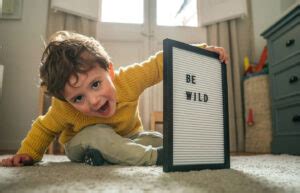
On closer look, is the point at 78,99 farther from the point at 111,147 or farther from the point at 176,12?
the point at 176,12

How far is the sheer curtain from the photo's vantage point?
2305 mm

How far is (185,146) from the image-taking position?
0.64 m

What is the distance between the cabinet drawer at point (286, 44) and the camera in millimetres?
1563

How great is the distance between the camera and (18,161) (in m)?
0.81

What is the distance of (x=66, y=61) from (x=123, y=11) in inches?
77.1

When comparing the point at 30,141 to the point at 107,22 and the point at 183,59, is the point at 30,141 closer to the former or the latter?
the point at 183,59

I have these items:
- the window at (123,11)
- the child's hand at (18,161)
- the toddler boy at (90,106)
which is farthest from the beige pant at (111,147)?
the window at (123,11)

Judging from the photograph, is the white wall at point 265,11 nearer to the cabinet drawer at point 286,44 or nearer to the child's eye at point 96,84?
the cabinet drawer at point 286,44

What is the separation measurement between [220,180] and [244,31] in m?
2.17

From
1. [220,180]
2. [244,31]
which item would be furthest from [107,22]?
[220,180]

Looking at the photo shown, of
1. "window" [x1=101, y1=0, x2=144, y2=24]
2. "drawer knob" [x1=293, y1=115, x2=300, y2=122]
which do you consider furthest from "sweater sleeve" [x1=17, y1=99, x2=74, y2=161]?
Result: "window" [x1=101, y1=0, x2=144, y2=24]

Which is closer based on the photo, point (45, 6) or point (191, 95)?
point (191, 95)

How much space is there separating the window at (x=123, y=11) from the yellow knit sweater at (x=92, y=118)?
1.69 metres

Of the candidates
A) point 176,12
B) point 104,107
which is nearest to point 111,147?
point 104,107
